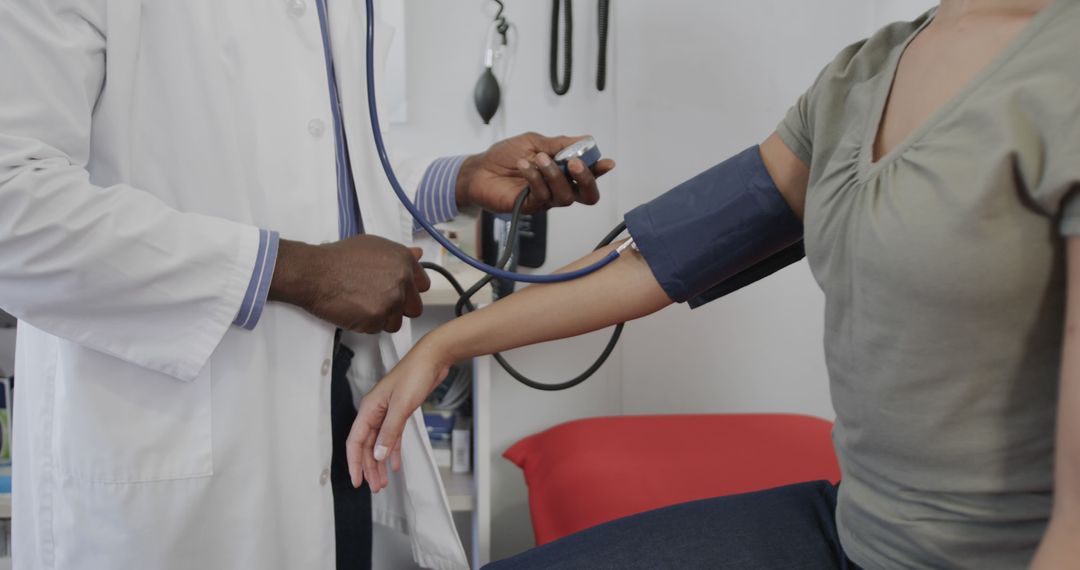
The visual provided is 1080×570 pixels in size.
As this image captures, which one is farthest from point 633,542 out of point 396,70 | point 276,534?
point 396,70

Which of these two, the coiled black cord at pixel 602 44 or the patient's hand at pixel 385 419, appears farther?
the coiled black cord at pixel 602 44

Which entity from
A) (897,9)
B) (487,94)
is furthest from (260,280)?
(897,9)

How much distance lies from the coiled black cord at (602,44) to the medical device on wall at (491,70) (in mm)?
198

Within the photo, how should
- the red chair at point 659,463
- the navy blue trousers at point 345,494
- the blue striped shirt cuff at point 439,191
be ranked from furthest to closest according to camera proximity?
the red chair at point 659,463
the blue striped shirt cuff at point 439,191
the navy blue trousers at point 345,494

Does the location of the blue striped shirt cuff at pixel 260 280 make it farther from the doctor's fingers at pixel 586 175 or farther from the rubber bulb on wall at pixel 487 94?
the rubber bulb on wall at pixel 487 94

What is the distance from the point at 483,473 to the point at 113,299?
827 millimetres

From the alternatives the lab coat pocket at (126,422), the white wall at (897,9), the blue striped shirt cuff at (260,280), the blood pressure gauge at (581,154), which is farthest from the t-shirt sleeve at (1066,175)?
the white wall at (897,9)

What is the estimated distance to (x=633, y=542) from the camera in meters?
0.82

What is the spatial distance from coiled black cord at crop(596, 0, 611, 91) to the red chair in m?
0.73

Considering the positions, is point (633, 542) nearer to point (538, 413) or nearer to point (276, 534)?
point (276, 534)

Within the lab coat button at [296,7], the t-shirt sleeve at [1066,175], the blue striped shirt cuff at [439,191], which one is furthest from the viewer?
the blue striped shirt cuff at [439,191]

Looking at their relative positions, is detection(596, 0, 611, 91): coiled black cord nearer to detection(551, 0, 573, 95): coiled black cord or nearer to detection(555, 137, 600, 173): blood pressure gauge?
detection(551, 0, 573, 95): coiled black cord

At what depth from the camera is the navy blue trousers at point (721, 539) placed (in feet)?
2.53

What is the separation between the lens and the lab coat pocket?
0.83 m
